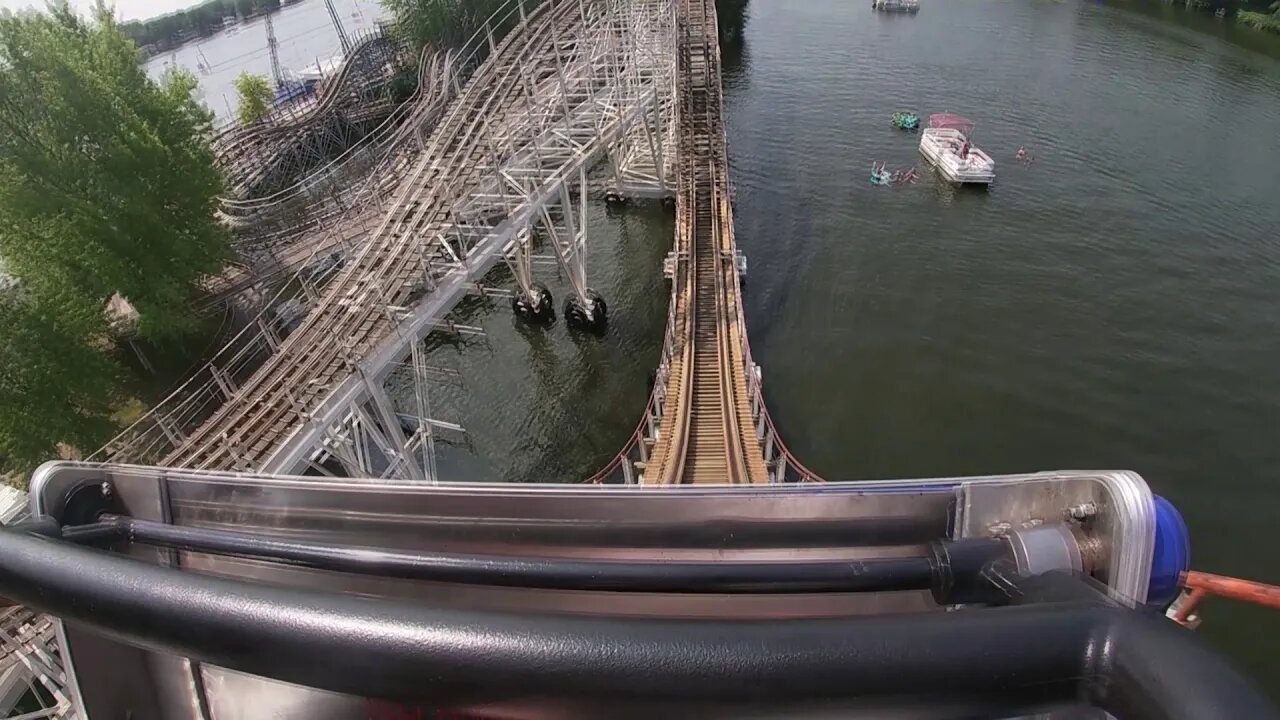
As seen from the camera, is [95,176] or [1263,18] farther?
[1263,18]

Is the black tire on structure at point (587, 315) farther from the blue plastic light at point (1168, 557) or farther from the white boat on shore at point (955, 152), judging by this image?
the blue plastic light at point (1168, 557)

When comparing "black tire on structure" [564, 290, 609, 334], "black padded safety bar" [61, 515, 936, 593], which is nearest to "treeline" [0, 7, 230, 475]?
"black tire on structure" [564, 290, 609, 334]

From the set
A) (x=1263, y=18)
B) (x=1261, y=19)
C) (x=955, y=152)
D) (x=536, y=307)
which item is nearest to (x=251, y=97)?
(x=536, y=307)

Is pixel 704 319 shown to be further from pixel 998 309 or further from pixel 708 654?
pixel 708 654

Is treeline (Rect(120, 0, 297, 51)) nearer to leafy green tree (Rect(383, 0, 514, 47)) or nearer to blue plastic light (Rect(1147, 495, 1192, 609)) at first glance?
leafy green tree (Rect(383, 0, 514, 47))

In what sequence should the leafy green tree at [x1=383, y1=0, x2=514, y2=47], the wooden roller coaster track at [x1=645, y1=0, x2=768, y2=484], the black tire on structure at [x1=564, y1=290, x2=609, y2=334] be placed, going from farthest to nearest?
the leafy green tree at [x1=383, y1=0, x2=514, y2=47] → the black tire on structure at [x1=564, y1=290, x2=609, y2=334] → the wooden roller coaster track at [x1=645, y1=0, x2=768, y2=484]

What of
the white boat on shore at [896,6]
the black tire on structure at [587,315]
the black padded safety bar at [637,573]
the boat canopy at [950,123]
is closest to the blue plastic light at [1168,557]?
the black padded safety bar at [637,573]
